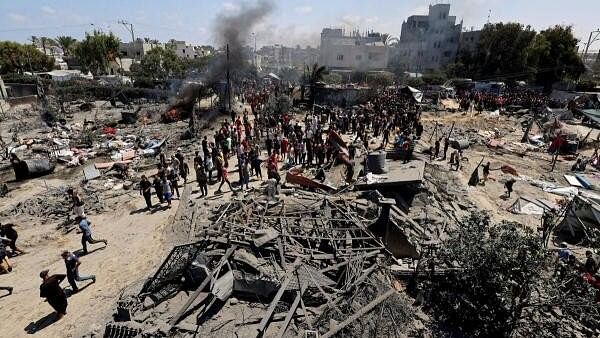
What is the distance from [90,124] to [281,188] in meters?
20.9

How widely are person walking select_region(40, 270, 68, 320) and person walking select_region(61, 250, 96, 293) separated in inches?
18.0

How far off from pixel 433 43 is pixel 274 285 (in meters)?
71.1

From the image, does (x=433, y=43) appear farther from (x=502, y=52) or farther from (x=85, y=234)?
(x=85, y=234)

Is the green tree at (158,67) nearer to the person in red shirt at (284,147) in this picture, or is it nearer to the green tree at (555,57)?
the person in red shirt at (284,147)

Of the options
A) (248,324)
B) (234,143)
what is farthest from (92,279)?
(234,143)

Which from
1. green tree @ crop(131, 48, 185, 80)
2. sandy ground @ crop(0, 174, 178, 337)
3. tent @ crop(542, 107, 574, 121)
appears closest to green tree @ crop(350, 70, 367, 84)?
tent @ crop(542, 107, 574, 121)

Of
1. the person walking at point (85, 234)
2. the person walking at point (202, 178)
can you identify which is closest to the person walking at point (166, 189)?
the person walking at point (202, 178)

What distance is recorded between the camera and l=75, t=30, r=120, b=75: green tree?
1885 inches

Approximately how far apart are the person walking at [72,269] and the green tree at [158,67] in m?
45.3

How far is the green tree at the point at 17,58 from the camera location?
48.1m

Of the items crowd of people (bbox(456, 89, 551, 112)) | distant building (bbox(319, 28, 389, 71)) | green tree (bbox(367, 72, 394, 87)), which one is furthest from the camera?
distant building (bbox(319, 28, 389, 71))

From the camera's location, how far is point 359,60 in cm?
7231

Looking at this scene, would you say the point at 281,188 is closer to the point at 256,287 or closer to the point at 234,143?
the point at 256,287

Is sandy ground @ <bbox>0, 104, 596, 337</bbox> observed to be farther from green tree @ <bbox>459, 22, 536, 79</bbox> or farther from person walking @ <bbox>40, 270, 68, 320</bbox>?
green tree @ <bbox>459, 22, 536, 79</bbox>
